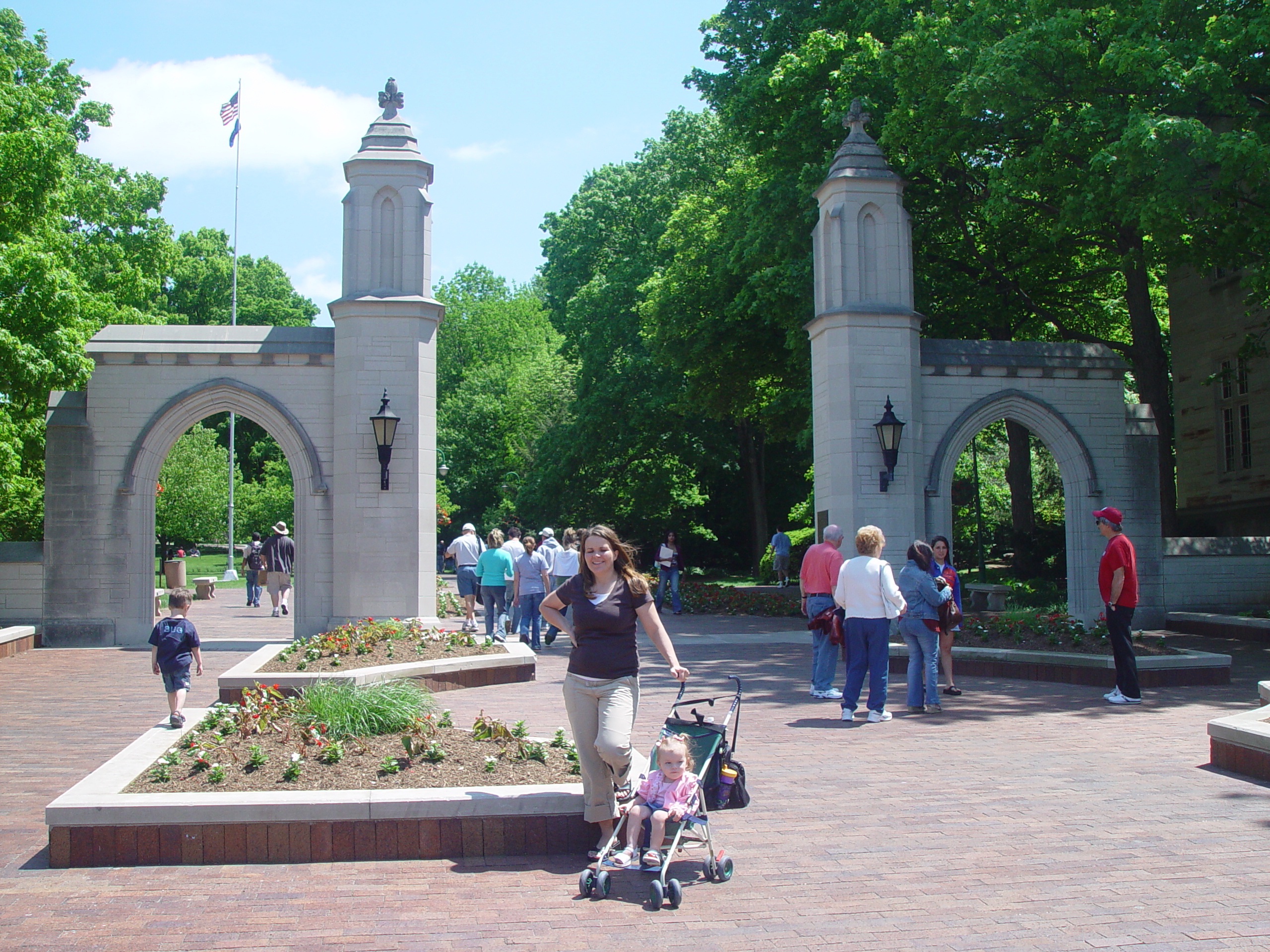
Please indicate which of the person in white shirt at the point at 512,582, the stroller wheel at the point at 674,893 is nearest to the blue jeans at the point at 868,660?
the stroller wheel at the point at 674,893

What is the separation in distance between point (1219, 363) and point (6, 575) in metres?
25.9

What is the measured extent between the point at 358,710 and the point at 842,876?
345cm

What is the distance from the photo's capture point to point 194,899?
5.16 metres

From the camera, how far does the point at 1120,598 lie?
10.7 metres

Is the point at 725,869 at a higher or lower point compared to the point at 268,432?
lower

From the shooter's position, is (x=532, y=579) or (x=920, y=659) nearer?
(x=920, y=659)

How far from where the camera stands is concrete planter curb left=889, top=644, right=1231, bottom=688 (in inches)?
472

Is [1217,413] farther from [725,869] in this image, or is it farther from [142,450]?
[725,869]

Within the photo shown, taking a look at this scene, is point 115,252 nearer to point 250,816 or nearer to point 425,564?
point 425,564

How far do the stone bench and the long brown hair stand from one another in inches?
576

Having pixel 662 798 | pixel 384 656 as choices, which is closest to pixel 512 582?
pixel 384 656

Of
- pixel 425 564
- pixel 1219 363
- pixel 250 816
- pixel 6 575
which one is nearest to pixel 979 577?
pixel 1219 363

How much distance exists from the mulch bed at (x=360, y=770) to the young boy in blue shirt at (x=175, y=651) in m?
1.47

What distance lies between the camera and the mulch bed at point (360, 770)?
244 inches
